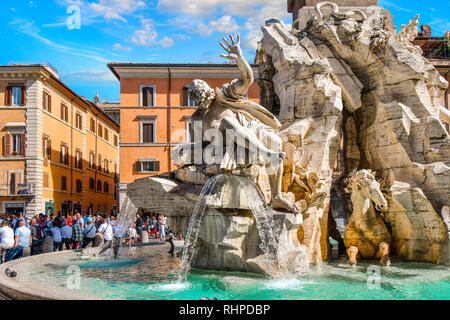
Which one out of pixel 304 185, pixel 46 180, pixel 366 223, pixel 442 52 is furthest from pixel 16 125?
pixel 442 52

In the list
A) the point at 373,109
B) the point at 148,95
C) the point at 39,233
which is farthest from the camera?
the point at 148,95

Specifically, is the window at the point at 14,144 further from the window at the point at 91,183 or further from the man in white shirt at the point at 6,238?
the man in white shirt at the point at 6,238

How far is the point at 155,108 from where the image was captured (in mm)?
33250

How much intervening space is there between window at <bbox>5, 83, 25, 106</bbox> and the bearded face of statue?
23591 mm

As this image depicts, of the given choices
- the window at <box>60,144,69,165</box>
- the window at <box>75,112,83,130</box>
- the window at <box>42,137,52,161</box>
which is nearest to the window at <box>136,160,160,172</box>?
the window at <box>60,144,69,165</box>

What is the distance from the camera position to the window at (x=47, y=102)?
1161 inches

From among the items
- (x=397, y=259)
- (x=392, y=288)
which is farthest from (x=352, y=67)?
(x=392, y=288)

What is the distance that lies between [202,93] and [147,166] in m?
25.4

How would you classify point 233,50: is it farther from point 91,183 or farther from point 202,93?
point 91,183

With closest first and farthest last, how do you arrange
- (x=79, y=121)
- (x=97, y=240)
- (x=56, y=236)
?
(x=56, y=236)
(x=97, y=240)
(x=79, y=121)

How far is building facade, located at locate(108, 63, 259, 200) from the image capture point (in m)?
32.8

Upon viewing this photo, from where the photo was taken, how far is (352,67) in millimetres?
10023

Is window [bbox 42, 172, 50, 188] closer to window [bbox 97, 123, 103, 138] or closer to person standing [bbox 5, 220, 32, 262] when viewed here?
window [bbox 97, 123, 103, 138]

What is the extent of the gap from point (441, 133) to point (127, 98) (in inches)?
1063
